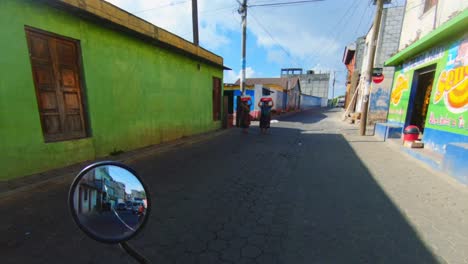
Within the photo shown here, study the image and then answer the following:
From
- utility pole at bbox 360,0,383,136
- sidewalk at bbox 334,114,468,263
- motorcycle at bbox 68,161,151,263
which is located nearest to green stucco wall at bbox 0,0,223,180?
motorcycle at bbox 68,161,151,263

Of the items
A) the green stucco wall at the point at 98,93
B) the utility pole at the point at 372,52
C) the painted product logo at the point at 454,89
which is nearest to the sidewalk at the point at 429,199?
the painted product logo at the point at 454,89

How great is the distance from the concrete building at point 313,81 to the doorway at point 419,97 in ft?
153

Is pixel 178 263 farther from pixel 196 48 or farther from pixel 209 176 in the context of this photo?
pixel 196 48

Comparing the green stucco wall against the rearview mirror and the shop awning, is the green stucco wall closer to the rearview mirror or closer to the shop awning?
the rearview mirror

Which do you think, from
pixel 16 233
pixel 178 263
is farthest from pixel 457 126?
pixel 16 233

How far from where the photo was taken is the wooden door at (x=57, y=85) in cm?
399

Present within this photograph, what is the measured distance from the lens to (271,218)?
9.16 ft

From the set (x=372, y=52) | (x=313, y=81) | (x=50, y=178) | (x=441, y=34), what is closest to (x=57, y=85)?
(x=50, y=178)

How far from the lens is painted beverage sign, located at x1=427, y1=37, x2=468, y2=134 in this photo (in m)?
4.59

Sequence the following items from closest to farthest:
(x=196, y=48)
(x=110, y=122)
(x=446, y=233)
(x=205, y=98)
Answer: (x=446, y=233)
(x=110, y=122)
(x=196, y=48)
(x=205, y=98)

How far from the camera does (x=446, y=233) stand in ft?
8.16

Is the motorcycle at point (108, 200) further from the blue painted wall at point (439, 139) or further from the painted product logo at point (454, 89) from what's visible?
the painted product logo at point (454, 89)

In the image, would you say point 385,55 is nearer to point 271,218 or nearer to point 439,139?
point 439,139

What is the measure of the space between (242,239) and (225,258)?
350 millimetres
